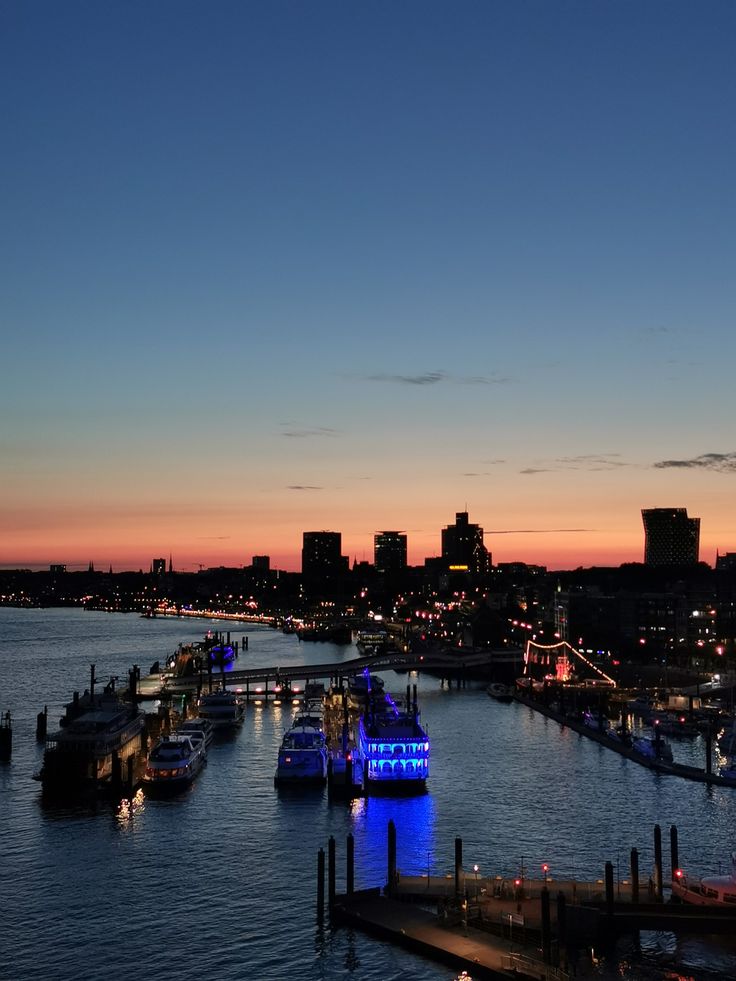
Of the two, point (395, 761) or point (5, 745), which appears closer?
point (395, 761)

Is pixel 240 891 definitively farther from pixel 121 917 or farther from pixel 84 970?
pixel 84 970

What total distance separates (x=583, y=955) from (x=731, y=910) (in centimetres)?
600

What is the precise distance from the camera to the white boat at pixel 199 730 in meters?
66.1

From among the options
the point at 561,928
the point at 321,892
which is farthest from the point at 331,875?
the point at 561,928

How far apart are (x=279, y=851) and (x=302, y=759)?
1264 cm

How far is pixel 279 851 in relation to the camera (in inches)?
1746

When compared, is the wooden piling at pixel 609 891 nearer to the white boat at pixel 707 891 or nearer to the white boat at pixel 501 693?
the white boat at pixel 707 891

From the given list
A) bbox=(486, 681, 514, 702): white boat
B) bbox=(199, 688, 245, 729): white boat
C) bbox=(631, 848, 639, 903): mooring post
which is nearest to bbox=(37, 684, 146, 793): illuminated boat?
bbox=(199, 688, 245, 729): white boat

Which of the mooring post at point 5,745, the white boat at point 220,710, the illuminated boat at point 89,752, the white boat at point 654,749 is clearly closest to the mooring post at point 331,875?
the illuminated boat at point 89,752

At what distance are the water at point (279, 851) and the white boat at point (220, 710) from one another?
5.72 meters

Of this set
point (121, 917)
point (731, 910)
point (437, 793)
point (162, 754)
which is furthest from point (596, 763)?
point (121, 917)

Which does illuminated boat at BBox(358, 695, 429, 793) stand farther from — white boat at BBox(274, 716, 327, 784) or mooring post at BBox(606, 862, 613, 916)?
mooring post at BBox(606, 862, 613, 916)

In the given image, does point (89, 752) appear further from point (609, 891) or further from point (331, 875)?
point (609, 891)

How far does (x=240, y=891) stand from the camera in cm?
3941
